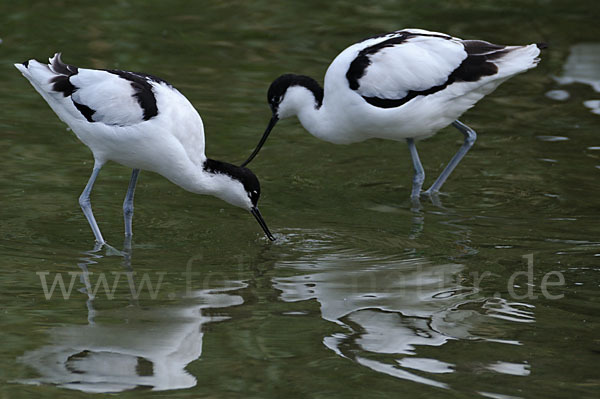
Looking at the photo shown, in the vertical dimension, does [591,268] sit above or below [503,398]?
above

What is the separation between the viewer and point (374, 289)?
652 centimetres

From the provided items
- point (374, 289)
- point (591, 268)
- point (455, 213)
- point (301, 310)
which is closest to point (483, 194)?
point (455, 213)

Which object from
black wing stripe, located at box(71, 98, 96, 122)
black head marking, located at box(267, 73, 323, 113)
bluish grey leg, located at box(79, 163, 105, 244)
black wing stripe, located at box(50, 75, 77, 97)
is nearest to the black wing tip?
black wing stripe, located at box(50, 75, 77, 97)

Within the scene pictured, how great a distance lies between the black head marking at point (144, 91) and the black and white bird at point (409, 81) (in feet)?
5.88

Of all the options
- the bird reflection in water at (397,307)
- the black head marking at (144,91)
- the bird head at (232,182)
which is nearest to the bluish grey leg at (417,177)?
the bird reflection in water at (397,307)

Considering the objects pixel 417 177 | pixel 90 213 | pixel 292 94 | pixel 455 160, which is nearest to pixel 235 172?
pixel 90 213

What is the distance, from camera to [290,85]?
28.9ft

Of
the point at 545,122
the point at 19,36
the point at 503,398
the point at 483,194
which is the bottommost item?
the point at 503,398

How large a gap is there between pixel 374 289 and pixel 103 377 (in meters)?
2.10

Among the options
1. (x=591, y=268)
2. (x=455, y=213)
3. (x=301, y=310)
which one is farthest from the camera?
(x=455, y=213)

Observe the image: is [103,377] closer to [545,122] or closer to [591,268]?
[591,268]

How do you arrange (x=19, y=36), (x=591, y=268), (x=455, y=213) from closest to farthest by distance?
(x=591, y=268)
(x=455, y=213)
(x=19, y=36)

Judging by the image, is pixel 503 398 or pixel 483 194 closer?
pixel 503 398

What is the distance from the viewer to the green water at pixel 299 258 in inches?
207
